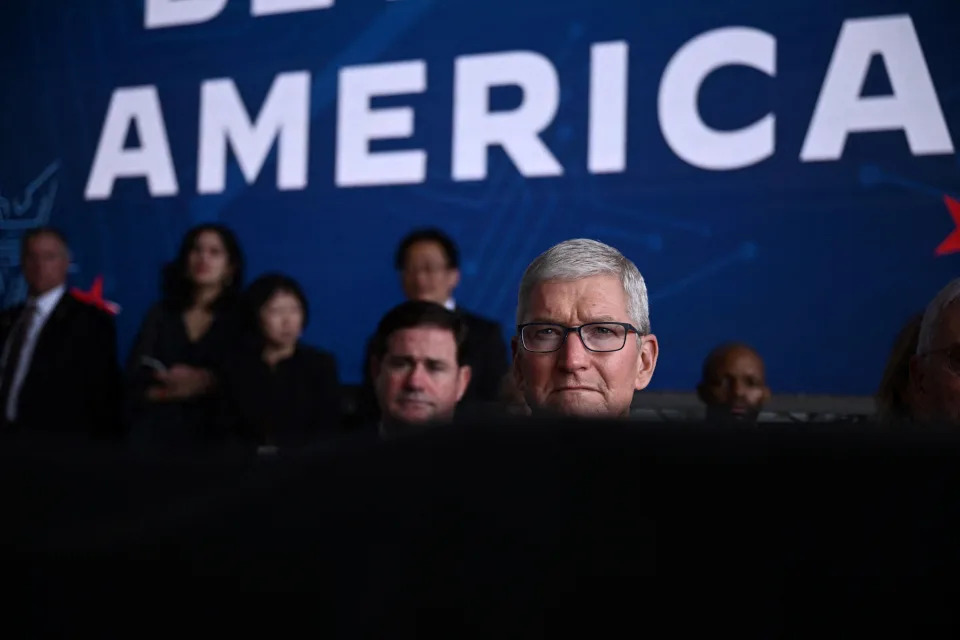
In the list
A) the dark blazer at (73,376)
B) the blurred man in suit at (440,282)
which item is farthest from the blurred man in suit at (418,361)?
the dark blazer at (73,376)

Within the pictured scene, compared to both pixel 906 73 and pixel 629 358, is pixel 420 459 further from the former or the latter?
pixel 906 73

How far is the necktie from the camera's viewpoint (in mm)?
4133

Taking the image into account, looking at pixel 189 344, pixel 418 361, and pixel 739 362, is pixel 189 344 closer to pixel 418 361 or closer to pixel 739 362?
pixel 418 361

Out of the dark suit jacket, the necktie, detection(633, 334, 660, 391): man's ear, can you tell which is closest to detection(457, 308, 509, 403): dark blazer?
the dark suit jacket

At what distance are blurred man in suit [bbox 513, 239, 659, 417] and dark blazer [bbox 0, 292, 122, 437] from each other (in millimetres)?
2761

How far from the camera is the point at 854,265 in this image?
3.96 m

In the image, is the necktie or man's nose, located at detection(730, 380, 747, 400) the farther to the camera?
the necktie

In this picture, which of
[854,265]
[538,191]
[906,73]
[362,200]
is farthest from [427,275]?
[906,73]

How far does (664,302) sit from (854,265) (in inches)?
29.9

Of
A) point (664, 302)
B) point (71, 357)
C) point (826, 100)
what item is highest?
point (826, 100)

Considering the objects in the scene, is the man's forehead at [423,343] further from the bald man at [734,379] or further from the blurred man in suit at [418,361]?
the bald man at [734,379]

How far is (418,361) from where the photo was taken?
8.18ft

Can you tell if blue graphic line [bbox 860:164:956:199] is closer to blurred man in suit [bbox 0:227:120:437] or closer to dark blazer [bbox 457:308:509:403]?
dark blazer [bbox 457:308:509:403]

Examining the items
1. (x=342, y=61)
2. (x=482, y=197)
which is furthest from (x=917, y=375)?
(x=342, y=61)
